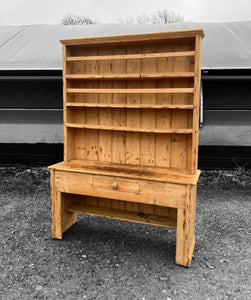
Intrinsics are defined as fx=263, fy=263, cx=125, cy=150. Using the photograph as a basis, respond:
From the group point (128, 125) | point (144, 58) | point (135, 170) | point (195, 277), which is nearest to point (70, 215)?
point (135, 170)

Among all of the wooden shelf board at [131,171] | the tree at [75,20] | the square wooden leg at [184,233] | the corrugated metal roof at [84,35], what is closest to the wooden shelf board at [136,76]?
the wooden shelf board at [131,171]

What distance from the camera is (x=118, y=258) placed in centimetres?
254

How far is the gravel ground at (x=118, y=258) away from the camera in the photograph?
6.83 ft

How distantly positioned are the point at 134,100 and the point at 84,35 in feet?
8.87

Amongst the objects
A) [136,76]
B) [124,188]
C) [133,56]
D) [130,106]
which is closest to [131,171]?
[124,188]

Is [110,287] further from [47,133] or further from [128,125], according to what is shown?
[47,133]

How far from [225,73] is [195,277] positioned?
312 cm

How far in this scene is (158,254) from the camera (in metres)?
2.62

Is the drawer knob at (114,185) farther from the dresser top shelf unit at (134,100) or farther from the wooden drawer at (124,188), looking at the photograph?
the dresser top shelf unit at (134,100)

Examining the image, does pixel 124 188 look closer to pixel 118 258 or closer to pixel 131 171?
pixel 131 171

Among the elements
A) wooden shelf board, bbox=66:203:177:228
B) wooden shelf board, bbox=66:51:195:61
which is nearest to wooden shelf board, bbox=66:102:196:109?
wooden shelf board, bbox=66:51:195:61

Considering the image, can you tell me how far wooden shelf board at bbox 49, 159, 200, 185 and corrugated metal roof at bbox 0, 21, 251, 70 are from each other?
2.03 metres

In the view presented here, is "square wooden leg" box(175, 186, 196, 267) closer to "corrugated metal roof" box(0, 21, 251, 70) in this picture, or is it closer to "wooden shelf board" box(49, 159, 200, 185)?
"wooden shelf board" box(49, 159, 200, 185)

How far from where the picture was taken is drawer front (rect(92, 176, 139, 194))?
2498 mm
